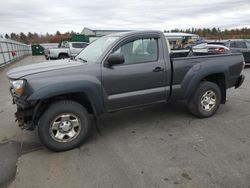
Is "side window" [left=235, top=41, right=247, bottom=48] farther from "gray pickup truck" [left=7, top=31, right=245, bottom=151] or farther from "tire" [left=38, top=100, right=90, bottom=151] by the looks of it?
"tire" [left=38, top=100, right=90, bottom=151]

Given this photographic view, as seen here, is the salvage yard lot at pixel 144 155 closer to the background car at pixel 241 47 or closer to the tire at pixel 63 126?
the tire at pixel 63 126

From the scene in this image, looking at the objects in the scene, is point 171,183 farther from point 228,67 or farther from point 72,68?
point 228,67

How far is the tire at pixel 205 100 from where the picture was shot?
4859 millimetres

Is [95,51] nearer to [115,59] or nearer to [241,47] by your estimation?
[115,59]

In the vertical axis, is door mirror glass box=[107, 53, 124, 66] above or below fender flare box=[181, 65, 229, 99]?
above

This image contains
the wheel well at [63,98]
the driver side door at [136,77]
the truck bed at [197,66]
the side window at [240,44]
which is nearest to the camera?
the wheel well at [63,98]

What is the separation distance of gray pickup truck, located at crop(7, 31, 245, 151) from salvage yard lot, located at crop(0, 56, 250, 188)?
373mm

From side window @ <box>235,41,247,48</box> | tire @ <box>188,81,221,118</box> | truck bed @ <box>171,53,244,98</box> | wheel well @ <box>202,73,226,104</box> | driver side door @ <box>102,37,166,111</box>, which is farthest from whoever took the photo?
side window @ <box>235,41,247,48</box>

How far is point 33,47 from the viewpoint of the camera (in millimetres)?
41719

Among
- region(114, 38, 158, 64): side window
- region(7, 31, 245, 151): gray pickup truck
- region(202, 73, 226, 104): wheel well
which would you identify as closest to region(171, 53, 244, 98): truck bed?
region(7, 31, 245, 151): gray pickup truck

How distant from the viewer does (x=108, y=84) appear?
12.8ft

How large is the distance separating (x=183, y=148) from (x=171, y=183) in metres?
0.96

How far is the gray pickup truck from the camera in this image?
3.55 m

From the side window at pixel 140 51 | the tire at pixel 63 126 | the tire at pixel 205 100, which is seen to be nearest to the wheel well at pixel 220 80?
the tire at pixel 205 100
